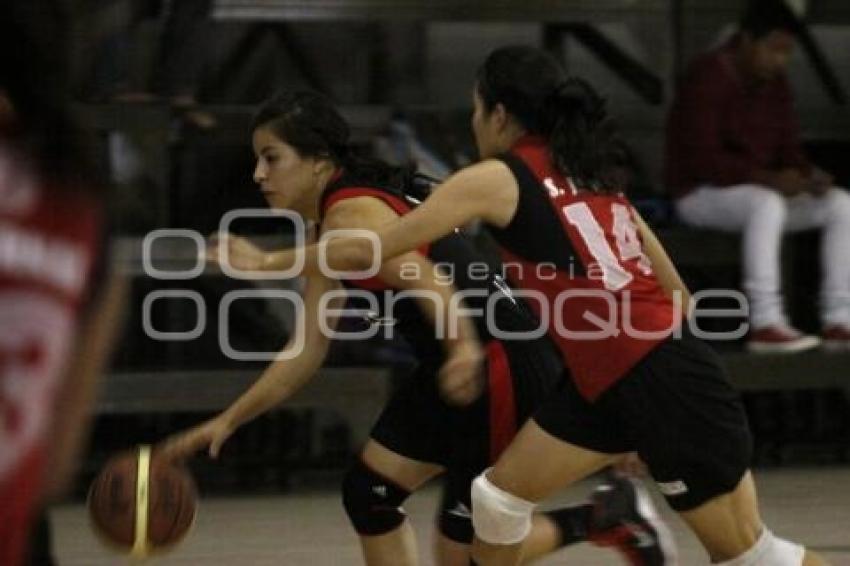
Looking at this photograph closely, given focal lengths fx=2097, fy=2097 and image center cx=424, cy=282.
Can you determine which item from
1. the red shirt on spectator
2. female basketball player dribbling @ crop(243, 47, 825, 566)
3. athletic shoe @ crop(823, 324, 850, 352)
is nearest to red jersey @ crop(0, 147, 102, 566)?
female basketball player dribbling @ crop(243, 47, 825, 566)

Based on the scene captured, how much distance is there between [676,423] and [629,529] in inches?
46.5

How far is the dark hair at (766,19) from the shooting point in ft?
33.5

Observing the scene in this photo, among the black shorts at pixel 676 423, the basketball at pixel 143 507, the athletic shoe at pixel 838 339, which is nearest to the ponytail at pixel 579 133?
the black shorts at pixel 676 423

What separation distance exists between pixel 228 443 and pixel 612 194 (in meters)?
5.24

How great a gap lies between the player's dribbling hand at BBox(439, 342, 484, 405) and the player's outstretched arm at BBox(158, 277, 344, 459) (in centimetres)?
66

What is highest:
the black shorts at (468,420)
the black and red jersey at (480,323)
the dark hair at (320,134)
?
the dark hair at (320,134)

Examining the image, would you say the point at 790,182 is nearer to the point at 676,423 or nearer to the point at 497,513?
the point at 497,513

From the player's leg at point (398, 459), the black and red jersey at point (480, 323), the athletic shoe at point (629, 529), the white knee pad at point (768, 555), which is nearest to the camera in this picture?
the white knee pad at point (768, 555)

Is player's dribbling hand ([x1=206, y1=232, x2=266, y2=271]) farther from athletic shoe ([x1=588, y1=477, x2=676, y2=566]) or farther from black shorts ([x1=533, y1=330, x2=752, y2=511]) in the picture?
athletic shoe ([x1=588, y1=477, x2=676, y2=566])

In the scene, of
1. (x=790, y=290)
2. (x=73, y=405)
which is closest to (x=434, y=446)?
(x=73, y=405)

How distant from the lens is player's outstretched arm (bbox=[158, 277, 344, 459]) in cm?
571

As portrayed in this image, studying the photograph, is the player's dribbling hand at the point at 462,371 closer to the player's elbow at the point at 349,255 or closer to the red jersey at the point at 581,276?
the red jersey at the point at 581,276

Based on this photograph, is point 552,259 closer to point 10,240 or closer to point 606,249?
point 606,249

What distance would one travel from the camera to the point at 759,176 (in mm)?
10102
